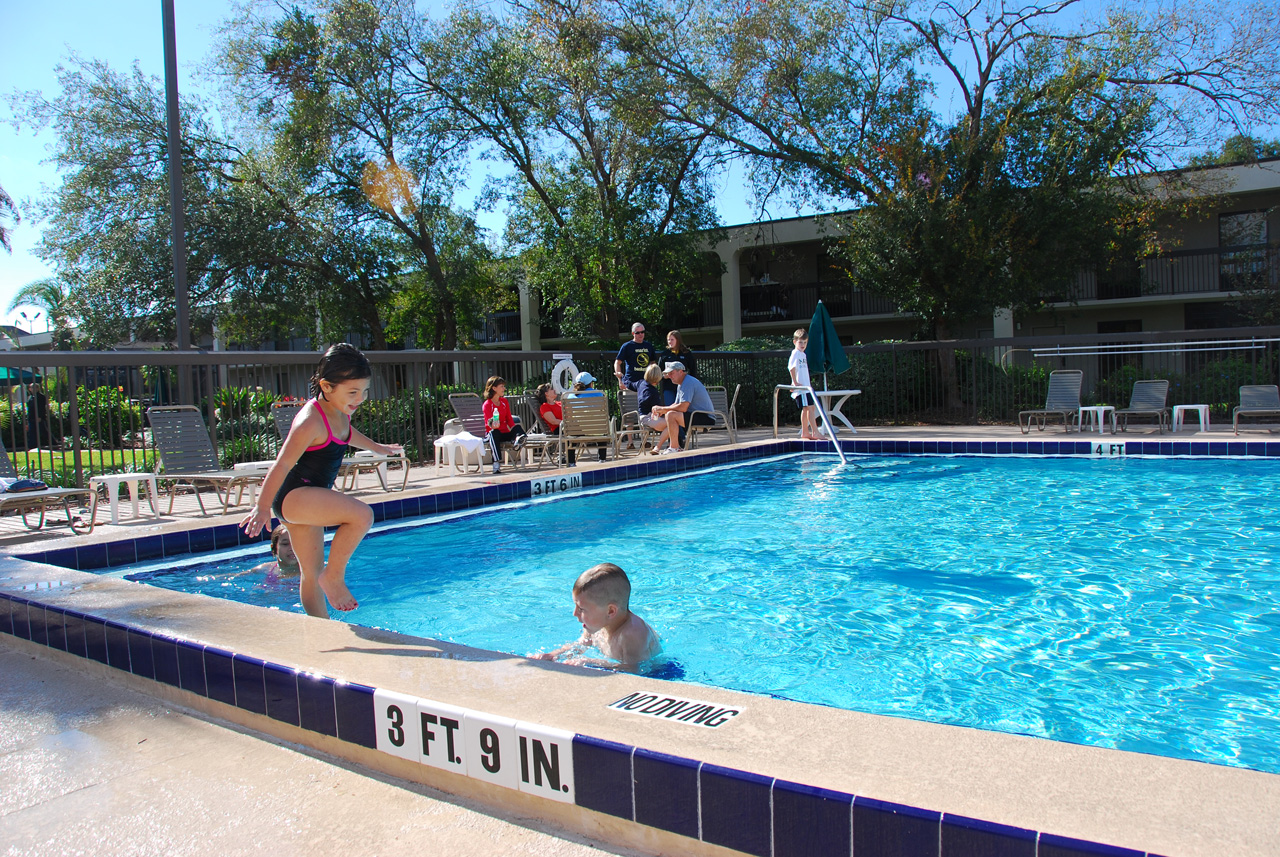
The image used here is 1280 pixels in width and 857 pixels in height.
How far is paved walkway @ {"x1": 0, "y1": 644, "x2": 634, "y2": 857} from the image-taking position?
6.54 ft

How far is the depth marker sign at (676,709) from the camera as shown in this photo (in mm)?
2102

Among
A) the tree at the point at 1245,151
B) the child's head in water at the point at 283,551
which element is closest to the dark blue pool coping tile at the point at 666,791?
the child's head in water at the point at 283,551

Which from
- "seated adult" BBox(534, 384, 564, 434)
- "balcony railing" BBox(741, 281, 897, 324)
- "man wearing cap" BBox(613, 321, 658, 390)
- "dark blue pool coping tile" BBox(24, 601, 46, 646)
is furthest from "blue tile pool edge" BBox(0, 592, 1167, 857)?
"balcony railing" BBox(741, 281, 897, 324)

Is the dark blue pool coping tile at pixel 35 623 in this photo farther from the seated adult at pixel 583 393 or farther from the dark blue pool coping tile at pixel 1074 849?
the seated adult at pixel 583 393

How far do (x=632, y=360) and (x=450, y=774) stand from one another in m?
10.0

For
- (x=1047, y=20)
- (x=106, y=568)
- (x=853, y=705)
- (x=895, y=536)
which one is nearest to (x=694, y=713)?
(x=853, y=705)

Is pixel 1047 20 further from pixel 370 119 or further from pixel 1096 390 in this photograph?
pixel 370 119

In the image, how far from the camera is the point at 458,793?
7.37ft

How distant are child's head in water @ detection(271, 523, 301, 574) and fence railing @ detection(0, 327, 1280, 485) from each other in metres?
3.66

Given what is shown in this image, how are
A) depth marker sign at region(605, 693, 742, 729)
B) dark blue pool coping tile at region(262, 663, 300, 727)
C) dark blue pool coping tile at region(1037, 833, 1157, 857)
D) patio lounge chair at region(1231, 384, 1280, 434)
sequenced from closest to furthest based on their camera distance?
1. dark blue pool coping tile at region(1037, 833, 1157, 857)
2. depth marker sign at region(605, 693, 742, 729)
3. dark blue pool coping tile at region(262, 663, 300, 727)
4. patio lounge chair at region(1231, 384, 1280, 434)

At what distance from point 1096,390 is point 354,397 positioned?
14.6m

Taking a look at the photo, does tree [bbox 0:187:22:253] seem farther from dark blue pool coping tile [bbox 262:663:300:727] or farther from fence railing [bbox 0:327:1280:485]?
A: dark blue pool coping tile [bbox 262:663:300:727]

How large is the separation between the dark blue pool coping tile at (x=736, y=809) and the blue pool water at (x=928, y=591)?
1.92m

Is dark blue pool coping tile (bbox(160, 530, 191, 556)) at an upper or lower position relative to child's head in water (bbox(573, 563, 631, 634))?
lower
